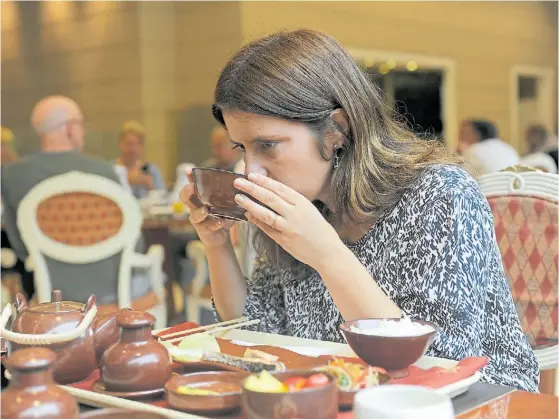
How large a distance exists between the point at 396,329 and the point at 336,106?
0.59 metres

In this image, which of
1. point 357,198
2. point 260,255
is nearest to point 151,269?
point 260,255

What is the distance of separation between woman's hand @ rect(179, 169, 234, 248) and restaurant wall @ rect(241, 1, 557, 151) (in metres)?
6.14

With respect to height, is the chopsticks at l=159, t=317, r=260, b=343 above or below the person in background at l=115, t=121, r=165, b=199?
below

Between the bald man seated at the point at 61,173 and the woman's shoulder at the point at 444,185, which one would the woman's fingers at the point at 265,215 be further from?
the bald man seated at the point at 61,173

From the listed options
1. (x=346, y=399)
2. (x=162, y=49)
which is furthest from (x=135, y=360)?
(x=162, y=49)

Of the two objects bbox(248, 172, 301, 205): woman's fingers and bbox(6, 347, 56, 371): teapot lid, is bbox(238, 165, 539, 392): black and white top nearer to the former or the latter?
bbox(248, 172, 301, 205): woman's fingers

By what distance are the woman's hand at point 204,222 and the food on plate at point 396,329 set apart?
24.1 inches

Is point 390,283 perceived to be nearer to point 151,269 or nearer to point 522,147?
point 151,269

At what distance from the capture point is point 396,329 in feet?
3.41

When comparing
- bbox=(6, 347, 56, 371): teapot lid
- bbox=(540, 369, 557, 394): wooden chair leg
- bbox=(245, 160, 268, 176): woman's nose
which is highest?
bbox=(245, 160, 268, 176): woman's nose

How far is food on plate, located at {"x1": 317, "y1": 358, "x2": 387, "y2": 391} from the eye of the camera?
896mm

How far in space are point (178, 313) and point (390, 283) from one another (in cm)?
395

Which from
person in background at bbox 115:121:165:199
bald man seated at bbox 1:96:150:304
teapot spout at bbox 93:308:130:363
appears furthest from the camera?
person in background at bbox 115:121:165:199

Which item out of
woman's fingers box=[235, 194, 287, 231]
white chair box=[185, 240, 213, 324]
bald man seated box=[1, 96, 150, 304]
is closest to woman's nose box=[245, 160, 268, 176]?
woman's fingers box=[235, 194, 287, 231]
